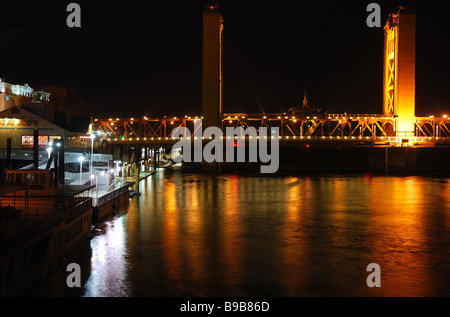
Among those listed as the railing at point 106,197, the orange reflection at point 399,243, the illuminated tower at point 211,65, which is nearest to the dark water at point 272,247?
the orange reflection at point 399,243

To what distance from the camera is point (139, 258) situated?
21.6 meters

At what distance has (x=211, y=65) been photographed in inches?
3253

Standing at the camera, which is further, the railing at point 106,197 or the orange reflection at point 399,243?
the railing at point 106,197

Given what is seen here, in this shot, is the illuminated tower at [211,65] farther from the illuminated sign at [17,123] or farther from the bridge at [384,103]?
the illuminated sign at [17,123]

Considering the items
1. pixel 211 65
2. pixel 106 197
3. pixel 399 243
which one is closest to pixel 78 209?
pixel 106 197

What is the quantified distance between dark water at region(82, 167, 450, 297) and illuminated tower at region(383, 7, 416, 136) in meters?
46.7

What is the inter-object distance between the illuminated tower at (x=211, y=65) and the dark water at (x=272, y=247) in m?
40.5

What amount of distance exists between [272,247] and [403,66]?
234 ft

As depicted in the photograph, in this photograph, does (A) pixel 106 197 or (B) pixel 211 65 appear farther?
(B) pixel 211 65

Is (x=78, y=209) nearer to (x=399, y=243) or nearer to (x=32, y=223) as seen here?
(x=32, y=223)

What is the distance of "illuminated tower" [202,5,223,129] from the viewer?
82438 mm

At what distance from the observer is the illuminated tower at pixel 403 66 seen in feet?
279
